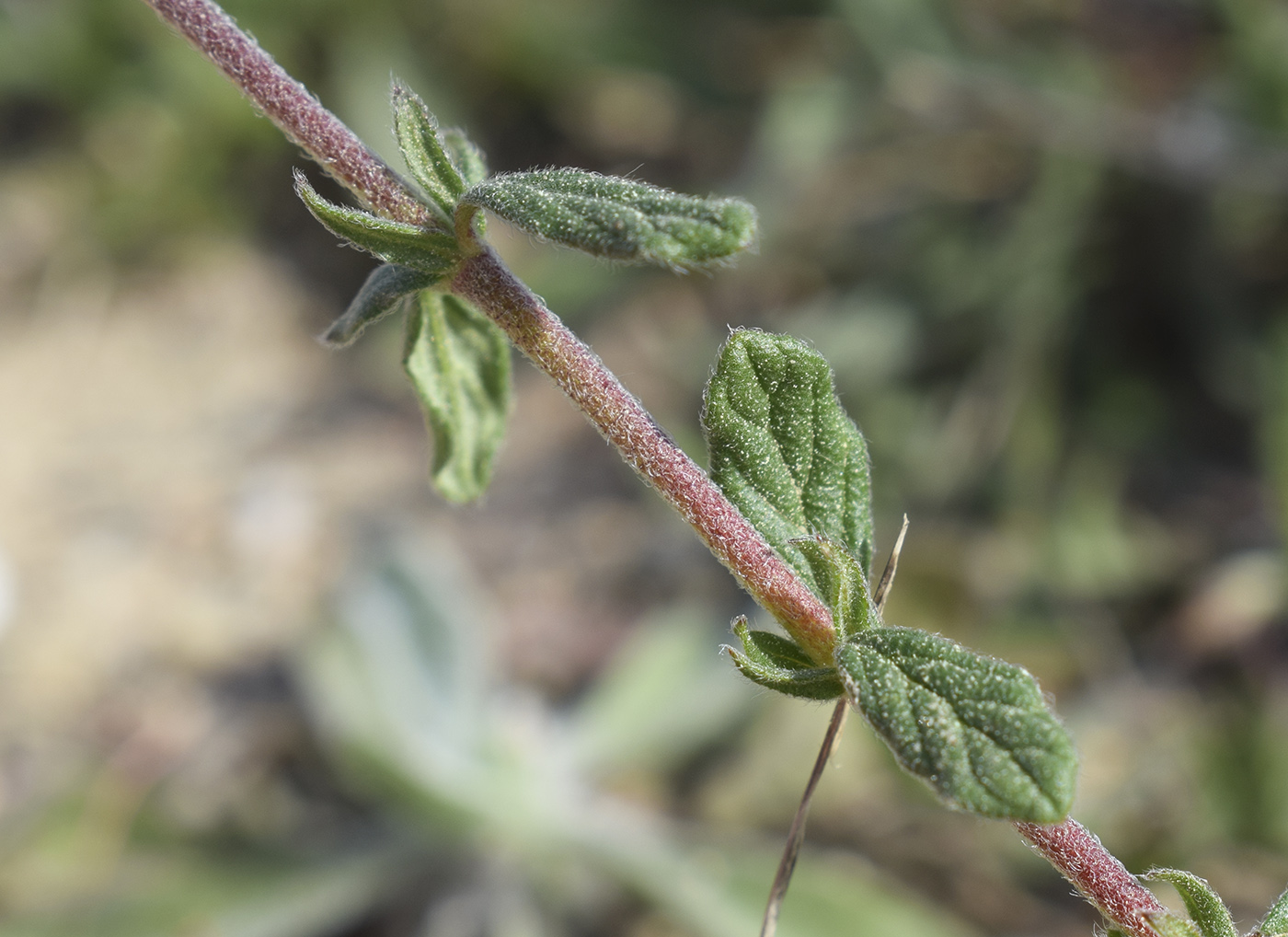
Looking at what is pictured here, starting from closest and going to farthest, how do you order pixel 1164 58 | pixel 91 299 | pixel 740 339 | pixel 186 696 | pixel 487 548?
pixel 740 339 → pixel 186 696 → pixel 487 548 → pixel 1164 58 → pixel 91 299

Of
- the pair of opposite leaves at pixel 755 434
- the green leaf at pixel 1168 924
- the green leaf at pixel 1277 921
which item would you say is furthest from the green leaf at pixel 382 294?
the green leaf at pixel 1277 921

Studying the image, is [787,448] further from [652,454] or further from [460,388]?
[460,388]

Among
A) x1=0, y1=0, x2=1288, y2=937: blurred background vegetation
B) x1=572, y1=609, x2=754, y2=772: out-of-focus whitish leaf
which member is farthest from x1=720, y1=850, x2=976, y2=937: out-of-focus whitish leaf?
x1=572, y1=609, x2=754, y2=772: out-of-focus whitish leaf

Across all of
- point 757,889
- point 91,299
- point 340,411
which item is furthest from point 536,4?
point 757,889

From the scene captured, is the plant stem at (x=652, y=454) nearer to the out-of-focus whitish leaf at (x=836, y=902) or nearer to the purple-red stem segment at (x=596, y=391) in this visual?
the purple-red stem segment at (x=596, y=391)

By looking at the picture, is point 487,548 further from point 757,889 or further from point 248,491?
point 757,889

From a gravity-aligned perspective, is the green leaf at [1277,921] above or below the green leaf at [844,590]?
below
